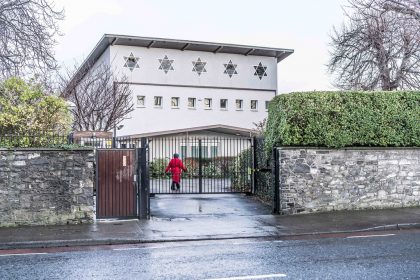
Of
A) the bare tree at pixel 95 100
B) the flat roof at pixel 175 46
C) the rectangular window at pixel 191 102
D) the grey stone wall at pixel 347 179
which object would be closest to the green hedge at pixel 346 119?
the grey stone wall at pixel 347 179

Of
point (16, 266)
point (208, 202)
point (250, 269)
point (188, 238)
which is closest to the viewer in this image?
point (250, 269)

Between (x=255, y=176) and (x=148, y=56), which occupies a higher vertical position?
(x=148, y=56)

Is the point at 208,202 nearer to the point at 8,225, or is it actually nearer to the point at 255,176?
the point at 255,176

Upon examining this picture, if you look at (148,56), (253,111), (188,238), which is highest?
(148,56)

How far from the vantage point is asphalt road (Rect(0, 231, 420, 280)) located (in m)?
7.43

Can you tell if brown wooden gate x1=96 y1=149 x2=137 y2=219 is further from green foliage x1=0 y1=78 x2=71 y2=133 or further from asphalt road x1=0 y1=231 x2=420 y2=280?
asphalt road x1=0 y1=231 x2=420 y2=280

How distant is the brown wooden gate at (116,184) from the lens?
531 inches

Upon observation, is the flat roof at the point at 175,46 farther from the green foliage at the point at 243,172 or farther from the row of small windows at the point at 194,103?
the green foliage at the point at 243,172

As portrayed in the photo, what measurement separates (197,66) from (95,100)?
15.8 metres

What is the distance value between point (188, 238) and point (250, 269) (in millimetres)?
3641

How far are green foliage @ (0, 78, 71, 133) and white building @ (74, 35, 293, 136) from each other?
A: 22.3 metres

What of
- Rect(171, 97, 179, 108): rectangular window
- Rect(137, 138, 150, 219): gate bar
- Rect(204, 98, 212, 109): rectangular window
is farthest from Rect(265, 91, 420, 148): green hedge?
Rect(204, 98, 212, 109): rectangular window

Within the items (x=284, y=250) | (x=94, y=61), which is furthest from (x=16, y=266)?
(x=94, y=61)

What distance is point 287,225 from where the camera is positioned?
1280 cm
